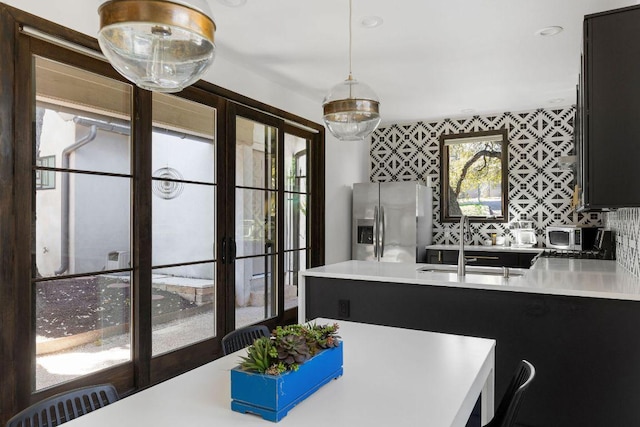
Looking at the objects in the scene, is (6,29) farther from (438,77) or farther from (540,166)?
(540,166)

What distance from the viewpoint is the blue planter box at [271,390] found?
1.08 m

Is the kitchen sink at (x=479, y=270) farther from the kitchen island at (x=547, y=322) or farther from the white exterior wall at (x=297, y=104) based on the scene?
the white exterior wall at (x=297, y=104)

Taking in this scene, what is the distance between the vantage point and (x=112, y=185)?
2848 mm

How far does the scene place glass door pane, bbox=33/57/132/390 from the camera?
2.45 meters

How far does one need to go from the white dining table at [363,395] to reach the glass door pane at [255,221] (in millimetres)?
2505

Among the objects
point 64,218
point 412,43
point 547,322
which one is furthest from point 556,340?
point 64,218

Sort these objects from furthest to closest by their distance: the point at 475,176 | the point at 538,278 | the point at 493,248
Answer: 1. the point at 475,176
2. the point at 493,248
3. the point at 538,278

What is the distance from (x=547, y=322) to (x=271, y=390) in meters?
1.98

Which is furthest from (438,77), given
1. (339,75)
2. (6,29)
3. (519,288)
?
(6,29)

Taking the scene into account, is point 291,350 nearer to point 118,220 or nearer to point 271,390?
point 271,390

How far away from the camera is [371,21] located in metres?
3.03

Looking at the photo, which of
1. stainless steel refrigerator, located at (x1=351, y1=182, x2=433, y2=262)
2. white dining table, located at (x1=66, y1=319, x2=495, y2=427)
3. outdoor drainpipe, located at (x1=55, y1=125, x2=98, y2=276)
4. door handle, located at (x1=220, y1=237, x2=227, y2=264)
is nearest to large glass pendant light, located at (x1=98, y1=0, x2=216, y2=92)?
white dining table, located at (x1=66, y1=319, x2=495, y2=427)

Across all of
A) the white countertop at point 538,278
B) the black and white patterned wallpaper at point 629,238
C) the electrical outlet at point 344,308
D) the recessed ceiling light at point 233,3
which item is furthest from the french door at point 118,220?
the black and white patterned wallpaper at point 629,238

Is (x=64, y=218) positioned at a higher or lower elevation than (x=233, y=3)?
lower
